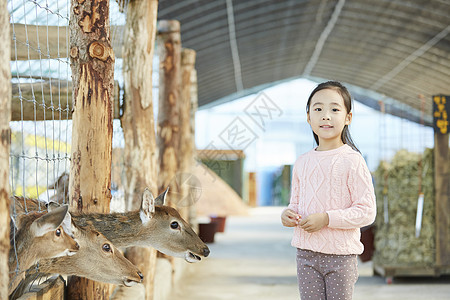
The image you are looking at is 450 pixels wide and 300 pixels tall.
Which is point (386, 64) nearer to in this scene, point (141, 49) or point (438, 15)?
point (438, 15)

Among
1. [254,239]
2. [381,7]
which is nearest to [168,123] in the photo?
[254,239]

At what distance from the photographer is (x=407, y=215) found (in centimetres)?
780

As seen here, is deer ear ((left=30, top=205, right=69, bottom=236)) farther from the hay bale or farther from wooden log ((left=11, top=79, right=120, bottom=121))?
the hay bale

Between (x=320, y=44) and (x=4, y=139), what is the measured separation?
19191mm

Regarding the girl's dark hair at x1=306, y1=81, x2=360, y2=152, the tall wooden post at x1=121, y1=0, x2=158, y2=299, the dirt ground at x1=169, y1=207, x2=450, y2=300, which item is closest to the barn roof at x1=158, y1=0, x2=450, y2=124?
the dirt ground at x1=169, y1=207, x2=450, y2=300

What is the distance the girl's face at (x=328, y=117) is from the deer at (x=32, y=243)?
3.71 ft

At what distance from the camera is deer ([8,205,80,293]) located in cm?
249

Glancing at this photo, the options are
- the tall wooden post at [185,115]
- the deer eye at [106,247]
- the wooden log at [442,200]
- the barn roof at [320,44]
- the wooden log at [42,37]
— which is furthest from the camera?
the barn roof at [320,44]

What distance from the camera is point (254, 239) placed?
13953 mm

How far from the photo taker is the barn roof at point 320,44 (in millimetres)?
15672

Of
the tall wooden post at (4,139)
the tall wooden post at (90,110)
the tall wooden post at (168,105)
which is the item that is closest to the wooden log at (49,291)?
→ the tall wooden post at (90,110)

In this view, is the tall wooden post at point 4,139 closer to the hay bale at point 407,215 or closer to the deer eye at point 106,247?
the deer eye at point 106,247

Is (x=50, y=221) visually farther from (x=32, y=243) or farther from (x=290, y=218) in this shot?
(x=290, y=218)

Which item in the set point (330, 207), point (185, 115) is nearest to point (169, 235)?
point (330, 207)
